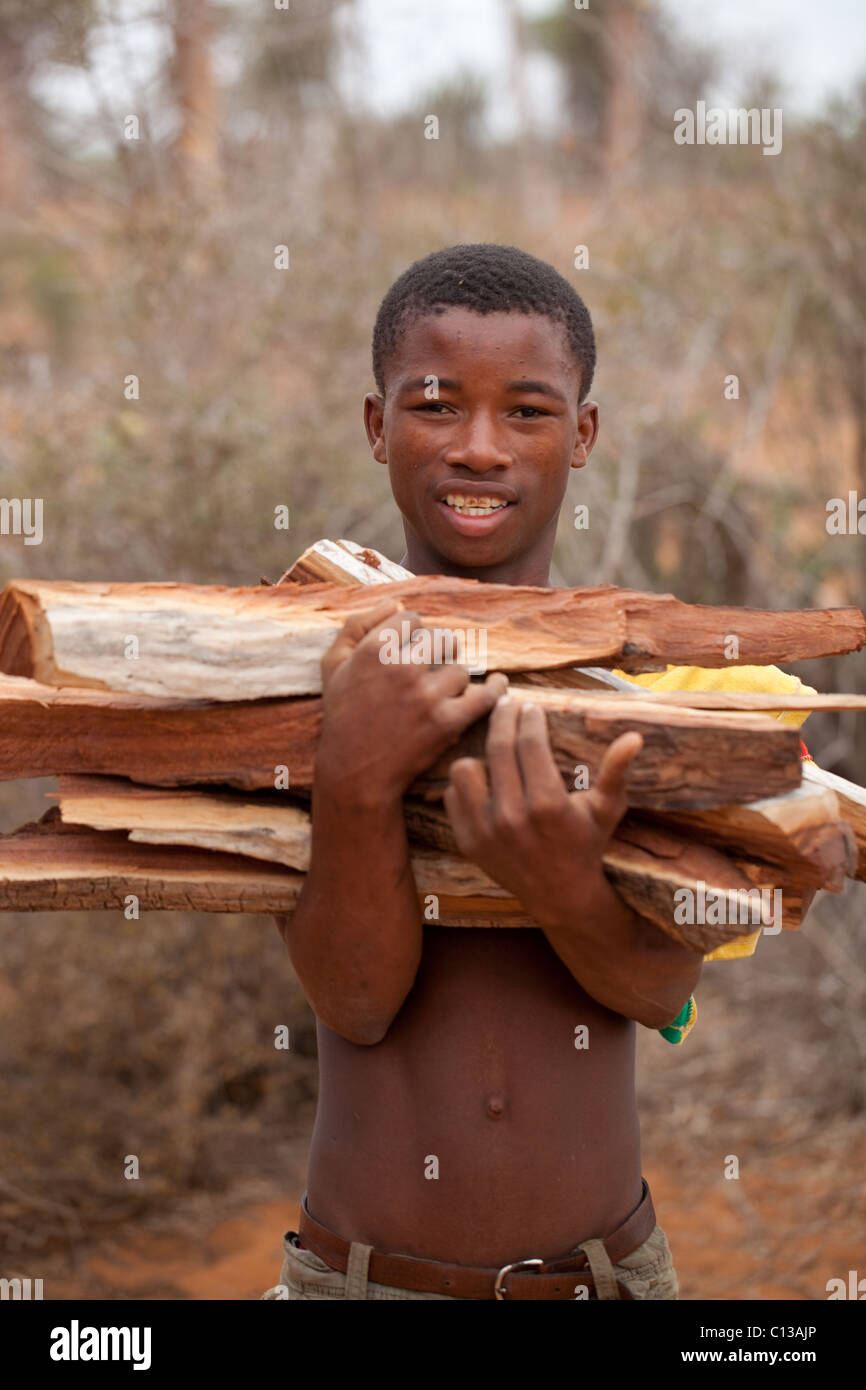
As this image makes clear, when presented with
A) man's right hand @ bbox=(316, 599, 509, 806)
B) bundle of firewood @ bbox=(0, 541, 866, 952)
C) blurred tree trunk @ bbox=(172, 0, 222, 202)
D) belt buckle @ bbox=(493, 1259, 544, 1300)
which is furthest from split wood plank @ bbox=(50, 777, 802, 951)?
blurred tree trunk @ bbox=(172, 0, 222, 202)

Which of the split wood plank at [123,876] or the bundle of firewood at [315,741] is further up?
the bundle of firewood at [315,741]

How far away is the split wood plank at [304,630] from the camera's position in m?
1.41

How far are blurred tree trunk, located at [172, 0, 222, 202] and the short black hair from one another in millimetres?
3926

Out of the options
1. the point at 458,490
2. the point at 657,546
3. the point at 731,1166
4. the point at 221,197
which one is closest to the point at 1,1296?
the point at 731,1166

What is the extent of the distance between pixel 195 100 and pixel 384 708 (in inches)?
231

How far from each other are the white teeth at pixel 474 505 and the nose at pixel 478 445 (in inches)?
1.9

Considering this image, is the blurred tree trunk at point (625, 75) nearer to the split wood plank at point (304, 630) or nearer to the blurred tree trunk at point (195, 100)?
the blurred tree trunk at point (195, 100)

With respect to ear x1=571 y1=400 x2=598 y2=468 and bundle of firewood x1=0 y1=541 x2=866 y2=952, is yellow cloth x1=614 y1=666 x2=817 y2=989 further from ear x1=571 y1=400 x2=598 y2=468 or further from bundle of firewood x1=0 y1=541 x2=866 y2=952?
ear x1=571 y1=400 x2=598 y2=468

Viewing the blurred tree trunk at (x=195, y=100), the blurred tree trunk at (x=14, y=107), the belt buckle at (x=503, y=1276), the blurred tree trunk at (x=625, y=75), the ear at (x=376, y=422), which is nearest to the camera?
the belt buckle at (x=503, y=1276)

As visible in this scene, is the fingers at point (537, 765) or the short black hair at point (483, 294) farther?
the short black hair at point (483, 294)

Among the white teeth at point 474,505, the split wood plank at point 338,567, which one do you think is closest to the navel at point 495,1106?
the split wood plank at point 338,567

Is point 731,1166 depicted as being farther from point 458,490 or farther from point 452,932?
point 458,490

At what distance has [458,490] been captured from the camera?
1.84 m

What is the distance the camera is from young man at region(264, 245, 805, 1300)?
1.57 m
